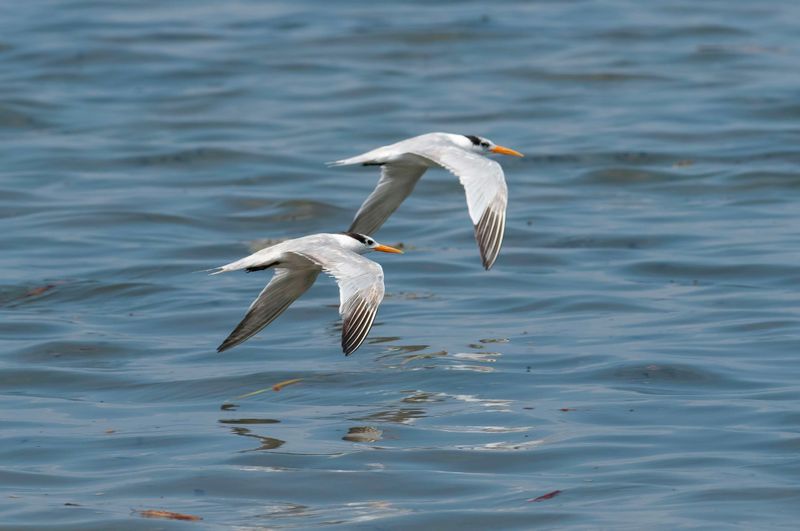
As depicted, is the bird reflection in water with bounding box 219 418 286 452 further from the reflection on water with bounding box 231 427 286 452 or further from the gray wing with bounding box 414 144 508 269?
the gray wing with bounding box 414 144 508 269

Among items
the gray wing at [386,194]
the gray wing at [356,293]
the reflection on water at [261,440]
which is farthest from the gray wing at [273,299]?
the gray wing at [386,194]

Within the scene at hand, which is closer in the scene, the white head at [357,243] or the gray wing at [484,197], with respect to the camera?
the white head at [357,243]

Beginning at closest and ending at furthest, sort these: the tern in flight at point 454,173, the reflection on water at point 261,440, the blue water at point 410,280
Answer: the blue water at point 410,280, the reflection on water at point 261,440, the tern in flight at point 454,173

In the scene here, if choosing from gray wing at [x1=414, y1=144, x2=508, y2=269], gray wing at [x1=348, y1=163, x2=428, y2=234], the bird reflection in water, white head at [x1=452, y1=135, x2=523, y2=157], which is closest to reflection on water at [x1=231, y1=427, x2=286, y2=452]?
the bird reflection in water

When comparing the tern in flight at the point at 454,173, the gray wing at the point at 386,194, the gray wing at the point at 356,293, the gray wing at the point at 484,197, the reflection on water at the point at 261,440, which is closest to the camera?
the reflection on water at the point at 261,440

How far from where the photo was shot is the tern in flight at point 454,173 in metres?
10.5

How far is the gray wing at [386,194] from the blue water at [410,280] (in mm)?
659

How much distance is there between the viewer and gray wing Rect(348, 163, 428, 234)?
11906 millimetres

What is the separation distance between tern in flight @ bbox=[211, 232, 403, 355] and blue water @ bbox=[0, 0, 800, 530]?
0.38 metres

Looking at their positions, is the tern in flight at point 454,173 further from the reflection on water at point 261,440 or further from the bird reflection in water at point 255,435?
the reflection on water at point 261,440

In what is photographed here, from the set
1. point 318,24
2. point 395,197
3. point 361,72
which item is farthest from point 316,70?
point 395,197

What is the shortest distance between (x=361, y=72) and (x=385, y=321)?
1173 centimetres

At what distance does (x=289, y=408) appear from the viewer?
9.22 m

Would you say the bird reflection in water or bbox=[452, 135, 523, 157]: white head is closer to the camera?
the bird reflection in water
